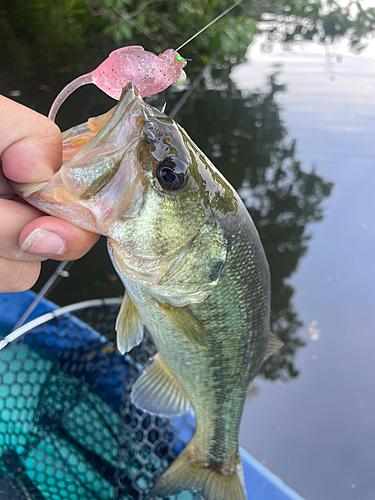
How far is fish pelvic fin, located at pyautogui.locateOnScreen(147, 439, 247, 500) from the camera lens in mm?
1722

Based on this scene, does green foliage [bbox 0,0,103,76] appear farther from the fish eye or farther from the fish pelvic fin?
the fish pelvic fin

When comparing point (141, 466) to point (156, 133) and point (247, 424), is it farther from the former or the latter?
point (156, 133)

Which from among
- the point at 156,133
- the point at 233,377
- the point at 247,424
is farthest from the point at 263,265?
the point at 247,424

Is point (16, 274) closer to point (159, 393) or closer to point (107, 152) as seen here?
point (107, 152)

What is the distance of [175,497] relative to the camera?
6.40 ft

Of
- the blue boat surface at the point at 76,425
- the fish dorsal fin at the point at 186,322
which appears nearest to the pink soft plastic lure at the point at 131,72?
the fish dorsal fin at the point at 186,322

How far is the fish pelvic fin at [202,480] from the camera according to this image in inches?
67.8

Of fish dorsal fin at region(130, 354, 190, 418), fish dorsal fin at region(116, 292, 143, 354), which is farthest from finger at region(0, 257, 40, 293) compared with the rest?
fish dorsal fin at region(130, 354, 190, 418)

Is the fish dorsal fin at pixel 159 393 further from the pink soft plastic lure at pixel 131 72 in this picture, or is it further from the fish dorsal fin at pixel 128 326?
the pink soft plastic lure at pixel 131 72

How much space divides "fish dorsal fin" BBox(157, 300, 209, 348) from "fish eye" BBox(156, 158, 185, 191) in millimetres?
455

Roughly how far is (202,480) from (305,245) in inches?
122

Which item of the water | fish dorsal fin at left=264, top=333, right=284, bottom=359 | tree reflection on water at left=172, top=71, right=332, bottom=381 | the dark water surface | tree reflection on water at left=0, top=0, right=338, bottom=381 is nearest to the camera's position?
fish dorsal fin at left=264, top=333, right=284, bottom=359

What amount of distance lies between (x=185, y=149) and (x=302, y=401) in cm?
272

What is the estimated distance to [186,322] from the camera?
1275 millimetres
